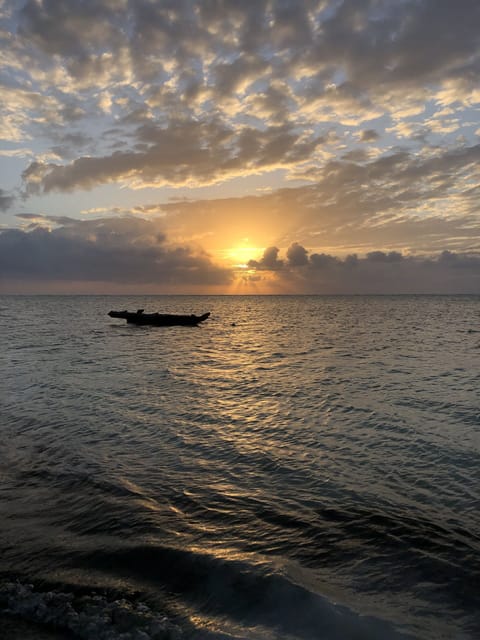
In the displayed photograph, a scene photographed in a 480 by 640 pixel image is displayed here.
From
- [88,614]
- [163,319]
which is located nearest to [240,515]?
[88,614]

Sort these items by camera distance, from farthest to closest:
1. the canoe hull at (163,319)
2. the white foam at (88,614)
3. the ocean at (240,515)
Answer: the canoe hull at (163,319), the ocean at (240,515), the white foam at (88,614)

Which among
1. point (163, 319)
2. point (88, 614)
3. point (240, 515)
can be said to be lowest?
point (240, 515)

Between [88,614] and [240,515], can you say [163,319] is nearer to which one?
[240,515]

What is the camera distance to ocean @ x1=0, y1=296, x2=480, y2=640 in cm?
500

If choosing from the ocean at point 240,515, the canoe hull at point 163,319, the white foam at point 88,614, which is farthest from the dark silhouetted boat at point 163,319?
the white foam at point 88,614

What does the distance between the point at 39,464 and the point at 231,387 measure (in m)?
11.0

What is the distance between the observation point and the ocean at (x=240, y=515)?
500 cm

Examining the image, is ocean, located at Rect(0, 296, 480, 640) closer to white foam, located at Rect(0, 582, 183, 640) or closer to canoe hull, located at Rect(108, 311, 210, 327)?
white foam, located at Rect(0, 582, 183, 640)

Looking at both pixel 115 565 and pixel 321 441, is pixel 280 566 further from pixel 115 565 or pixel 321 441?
pixel 321 441

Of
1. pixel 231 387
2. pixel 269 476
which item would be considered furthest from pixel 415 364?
pixel 269 476

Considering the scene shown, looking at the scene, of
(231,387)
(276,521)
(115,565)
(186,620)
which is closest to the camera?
(186,620)

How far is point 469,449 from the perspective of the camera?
36.3 feet

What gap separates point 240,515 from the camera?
25.0 ft

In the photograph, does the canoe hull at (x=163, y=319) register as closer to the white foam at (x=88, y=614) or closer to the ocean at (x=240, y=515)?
the ocean at (x=240, y=515)
